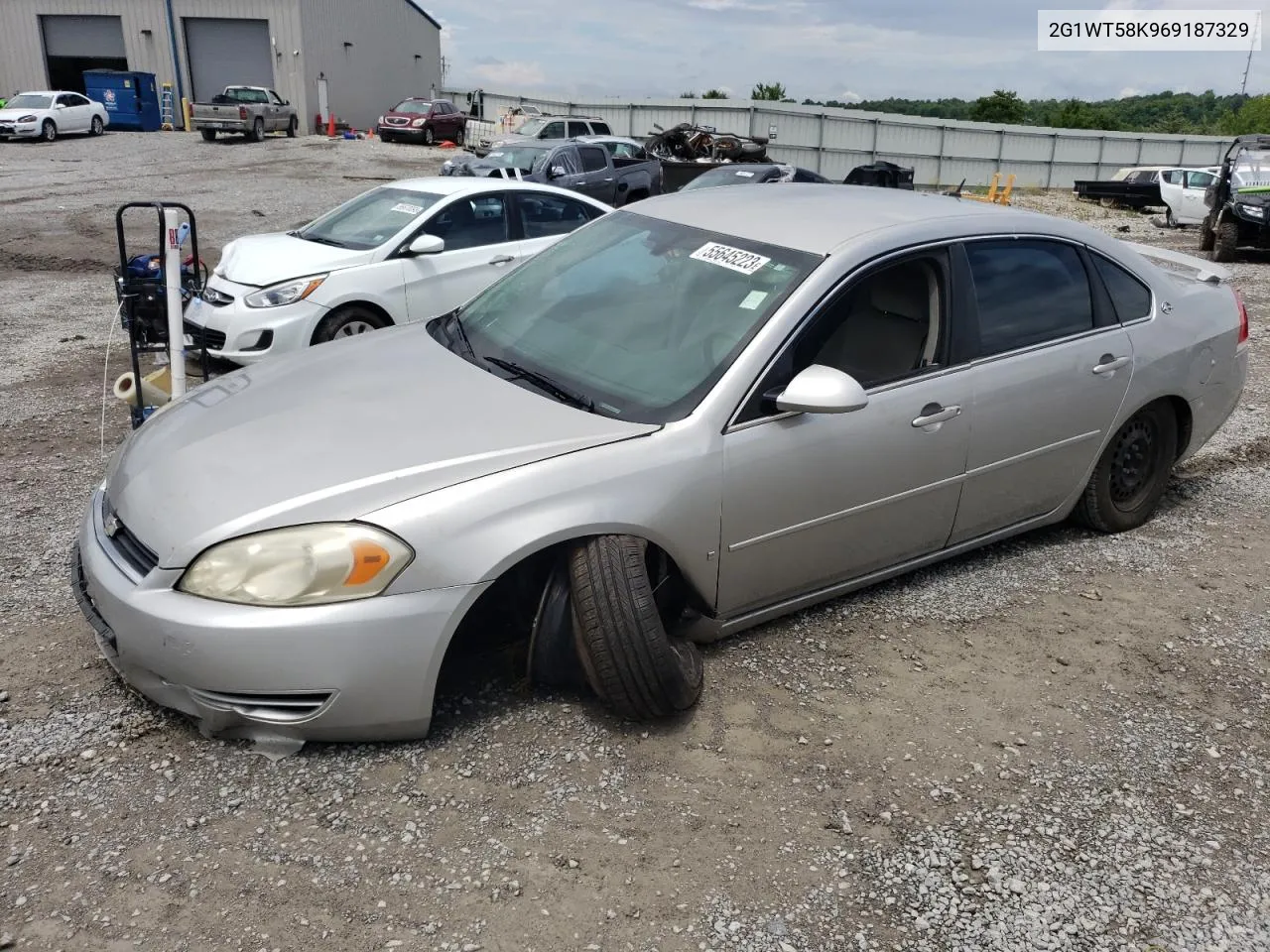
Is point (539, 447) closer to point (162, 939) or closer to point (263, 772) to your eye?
point (263, 772)

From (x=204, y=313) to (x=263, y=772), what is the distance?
5038mm

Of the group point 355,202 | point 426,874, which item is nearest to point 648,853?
point 426,874

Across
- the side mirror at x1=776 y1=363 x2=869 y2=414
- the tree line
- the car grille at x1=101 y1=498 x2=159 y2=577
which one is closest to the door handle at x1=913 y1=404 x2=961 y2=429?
the side mirror at x1=776 y1=363 x2=869 y2=414

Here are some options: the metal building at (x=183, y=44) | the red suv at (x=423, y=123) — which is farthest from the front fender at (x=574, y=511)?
the metal building at (x=183, y=44)

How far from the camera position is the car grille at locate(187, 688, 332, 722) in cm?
279

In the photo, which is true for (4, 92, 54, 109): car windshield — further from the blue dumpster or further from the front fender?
the front fender

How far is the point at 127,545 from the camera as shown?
3.03 metres

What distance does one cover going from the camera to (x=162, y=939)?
2.34 meters

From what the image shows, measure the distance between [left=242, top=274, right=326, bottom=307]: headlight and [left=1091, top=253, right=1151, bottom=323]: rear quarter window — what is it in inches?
201

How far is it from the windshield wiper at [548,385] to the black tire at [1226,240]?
53.5 feet

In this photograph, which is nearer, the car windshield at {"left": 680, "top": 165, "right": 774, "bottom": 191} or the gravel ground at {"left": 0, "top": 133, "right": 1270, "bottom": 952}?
the gravel ground at {"left": 0, "top": 133, "right": 1270, "bottom": 952}

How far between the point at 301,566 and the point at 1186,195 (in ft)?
84.9

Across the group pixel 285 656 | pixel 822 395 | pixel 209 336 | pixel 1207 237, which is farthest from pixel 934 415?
pixel 1207 237

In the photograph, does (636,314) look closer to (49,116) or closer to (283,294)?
(283,294)
